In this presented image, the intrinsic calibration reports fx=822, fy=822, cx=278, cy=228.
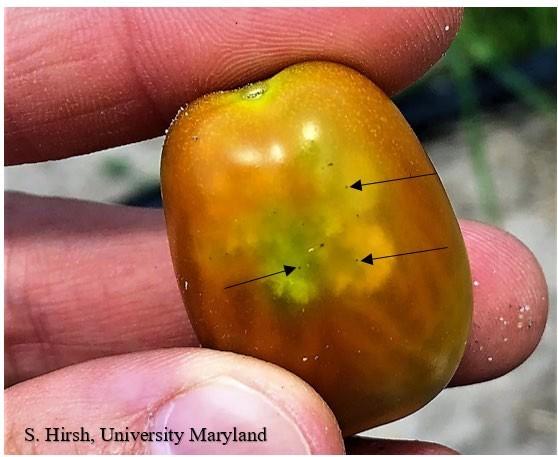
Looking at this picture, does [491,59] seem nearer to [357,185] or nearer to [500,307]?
[500,307]

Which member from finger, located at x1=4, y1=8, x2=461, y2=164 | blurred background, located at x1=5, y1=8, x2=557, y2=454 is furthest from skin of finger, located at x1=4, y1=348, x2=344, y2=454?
blurred background, located at x1=5, y1=8, x2=557, y2=454

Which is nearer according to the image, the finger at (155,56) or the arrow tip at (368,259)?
the arrow tip at (368,259)

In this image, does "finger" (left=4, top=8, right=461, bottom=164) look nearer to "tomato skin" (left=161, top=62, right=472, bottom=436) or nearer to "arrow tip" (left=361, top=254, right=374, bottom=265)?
"tomato skin" (left=161, top=62, right=472, bottom=436)

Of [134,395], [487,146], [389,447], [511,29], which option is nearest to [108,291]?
[134,395]

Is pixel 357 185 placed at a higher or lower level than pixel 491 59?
lower

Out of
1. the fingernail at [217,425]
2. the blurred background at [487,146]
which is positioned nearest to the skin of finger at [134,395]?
the fingernail at [217,425]

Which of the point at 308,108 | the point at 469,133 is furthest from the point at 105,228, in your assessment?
the point at 469,133

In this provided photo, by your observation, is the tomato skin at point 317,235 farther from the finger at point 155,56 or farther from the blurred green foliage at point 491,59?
the blurred green foliage at point 491,59
